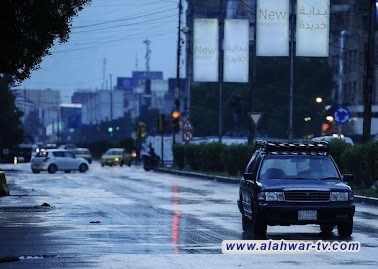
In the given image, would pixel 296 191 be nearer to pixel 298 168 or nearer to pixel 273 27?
pixel 298 168

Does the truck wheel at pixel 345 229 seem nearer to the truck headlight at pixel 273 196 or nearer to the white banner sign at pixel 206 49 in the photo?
the truck headlight at pixel 273 196

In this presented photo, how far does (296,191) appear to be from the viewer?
20656 millimetres

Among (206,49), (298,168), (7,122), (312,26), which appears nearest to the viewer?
(298,168)

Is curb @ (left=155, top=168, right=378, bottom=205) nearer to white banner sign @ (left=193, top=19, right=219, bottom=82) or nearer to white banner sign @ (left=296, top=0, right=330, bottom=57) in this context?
white banner sign @ (left=193, top=19, right=219, bottom=82)

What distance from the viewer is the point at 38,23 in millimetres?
26344

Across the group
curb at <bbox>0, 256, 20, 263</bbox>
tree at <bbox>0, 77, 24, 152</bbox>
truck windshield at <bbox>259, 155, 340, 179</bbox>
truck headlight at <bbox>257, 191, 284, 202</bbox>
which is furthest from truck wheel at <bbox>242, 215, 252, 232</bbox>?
tree at <bbox>0, 77, 24, 152</bbox>

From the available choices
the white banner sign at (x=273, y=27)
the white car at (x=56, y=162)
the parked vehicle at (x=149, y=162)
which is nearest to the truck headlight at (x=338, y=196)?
the white banner sign at (x=273, y=27)

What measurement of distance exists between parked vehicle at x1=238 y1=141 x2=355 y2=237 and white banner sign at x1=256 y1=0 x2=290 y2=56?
29.4 m

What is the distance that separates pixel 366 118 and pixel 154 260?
24.7m

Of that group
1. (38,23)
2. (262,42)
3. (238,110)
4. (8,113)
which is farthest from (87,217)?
(8,113)

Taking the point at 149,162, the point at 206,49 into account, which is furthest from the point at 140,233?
the point at 149,162

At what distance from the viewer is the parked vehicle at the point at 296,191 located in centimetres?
2062

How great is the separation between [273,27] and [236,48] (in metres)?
4.64

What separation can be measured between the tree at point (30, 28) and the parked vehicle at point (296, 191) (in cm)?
672
